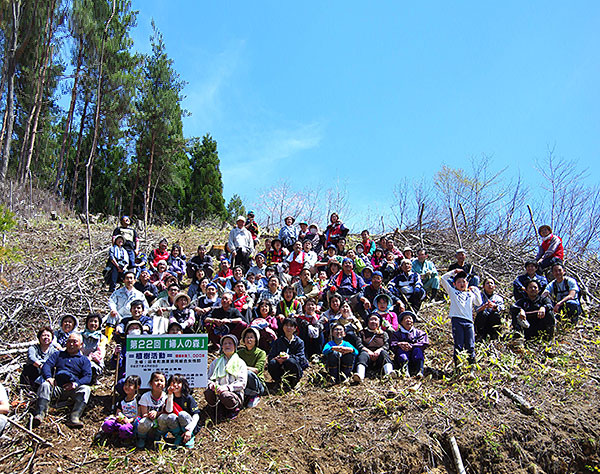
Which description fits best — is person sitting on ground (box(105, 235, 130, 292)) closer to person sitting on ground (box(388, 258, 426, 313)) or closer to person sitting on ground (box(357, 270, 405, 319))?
person sitting on ground (box(357, 270, 405, 319))

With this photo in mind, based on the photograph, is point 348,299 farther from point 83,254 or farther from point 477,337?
point 83,254

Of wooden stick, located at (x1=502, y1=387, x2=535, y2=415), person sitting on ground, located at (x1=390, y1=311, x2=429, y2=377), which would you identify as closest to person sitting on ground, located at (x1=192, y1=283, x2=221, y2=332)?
person sitting on ground, located at (x1=390, y1=311, x2=429, y2=377)

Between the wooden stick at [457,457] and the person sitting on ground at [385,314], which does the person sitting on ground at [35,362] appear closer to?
the person sitting on ground at [385,314]

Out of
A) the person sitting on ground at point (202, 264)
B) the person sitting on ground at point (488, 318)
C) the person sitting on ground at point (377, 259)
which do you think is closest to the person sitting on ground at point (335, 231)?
the person sitting on ground at point (377, 259)

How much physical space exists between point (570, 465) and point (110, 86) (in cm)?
2280

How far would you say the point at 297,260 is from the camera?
10.1 metres

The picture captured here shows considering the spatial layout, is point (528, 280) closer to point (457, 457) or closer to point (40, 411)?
point (457, 457)

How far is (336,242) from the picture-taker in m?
11.4

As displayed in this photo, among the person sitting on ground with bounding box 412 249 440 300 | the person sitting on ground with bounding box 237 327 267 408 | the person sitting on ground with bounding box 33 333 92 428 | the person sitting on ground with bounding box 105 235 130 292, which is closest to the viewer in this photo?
the person sitting on ground with bounding box 33 333 92 428

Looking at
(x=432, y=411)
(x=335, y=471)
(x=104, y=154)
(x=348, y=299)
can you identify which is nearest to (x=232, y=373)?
(x=335, y=471)

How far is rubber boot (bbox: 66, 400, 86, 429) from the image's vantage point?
18.3 ft

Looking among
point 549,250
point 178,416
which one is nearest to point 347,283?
point 549,250

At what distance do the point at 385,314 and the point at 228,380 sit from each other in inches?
114

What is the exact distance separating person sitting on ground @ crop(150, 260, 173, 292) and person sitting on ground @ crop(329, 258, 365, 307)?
3.43 metres
